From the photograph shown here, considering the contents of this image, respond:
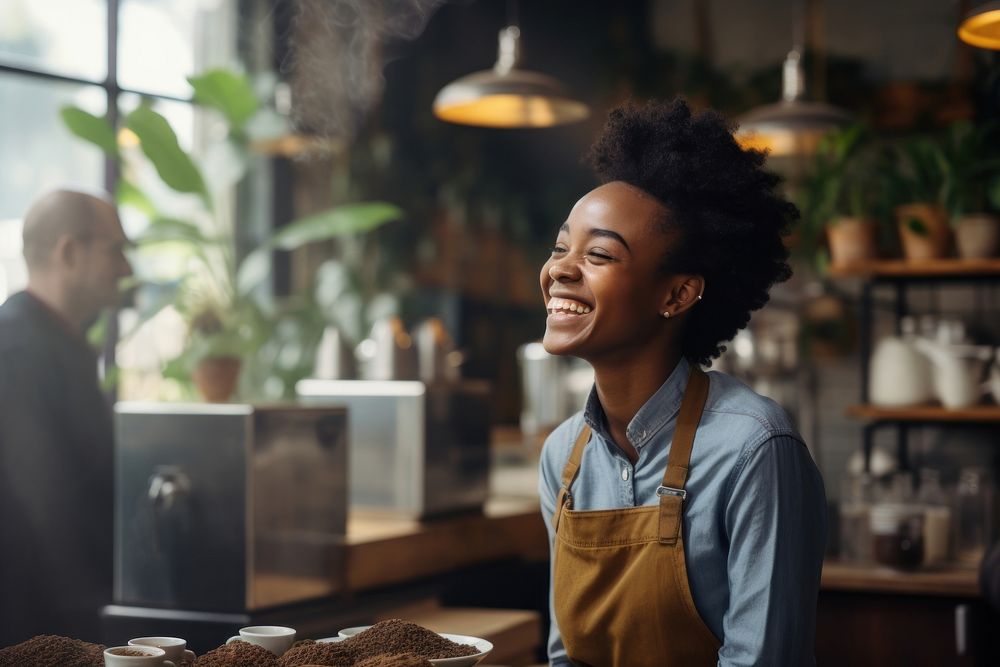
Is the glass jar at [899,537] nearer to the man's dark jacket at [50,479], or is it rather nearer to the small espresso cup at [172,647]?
the man's dark jacket at [50,479]

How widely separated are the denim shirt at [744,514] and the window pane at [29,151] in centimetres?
209

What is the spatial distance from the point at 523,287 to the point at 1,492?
3.93 metres

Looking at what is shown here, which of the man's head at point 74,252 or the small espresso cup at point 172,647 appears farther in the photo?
the man's head at point 74,252

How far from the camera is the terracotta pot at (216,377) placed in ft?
8.86

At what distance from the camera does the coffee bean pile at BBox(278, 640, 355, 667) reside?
123cm

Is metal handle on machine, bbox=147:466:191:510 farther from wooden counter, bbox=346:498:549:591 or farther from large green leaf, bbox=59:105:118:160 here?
large green leaf, bbox=59:105:118:160

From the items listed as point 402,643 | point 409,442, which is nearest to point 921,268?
point 409,442

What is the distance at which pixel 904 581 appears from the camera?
9.80ft

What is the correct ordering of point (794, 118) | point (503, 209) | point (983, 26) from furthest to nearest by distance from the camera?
1. point (503, 209)
2. point (794, 118)
3. point (983, 26)

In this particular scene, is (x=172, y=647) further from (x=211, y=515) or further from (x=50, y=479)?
(x=50, y=479)

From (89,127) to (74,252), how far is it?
408mm

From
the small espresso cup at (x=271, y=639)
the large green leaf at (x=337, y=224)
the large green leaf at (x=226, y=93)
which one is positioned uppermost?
the large green leaf at (x=226, y=93)

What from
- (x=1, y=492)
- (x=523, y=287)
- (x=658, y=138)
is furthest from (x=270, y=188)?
(x=658, y=138)

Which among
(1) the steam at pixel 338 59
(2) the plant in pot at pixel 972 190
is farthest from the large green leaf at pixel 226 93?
(2) the plant in pot at pixel 972 190
